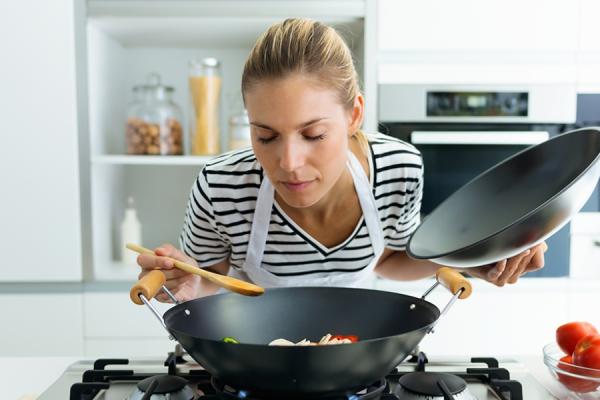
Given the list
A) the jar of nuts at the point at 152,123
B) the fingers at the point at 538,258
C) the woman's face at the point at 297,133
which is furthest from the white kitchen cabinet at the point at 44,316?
the fingers at the point at 538,258

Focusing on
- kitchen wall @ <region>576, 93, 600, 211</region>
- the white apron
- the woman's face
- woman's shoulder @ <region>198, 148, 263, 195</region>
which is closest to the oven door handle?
kitchen wall @ <region>576, 93, 600, 211</region>

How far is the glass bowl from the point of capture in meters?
0.72

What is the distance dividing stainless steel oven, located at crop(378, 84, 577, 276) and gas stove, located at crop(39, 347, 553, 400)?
1.11 metres

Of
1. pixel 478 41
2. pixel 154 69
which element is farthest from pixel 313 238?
pixel 154 69

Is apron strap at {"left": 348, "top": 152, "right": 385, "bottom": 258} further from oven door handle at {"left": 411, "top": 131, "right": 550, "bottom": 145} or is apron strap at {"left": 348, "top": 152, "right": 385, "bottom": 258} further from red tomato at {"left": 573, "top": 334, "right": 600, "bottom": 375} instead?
oven door handle at {"left": 411, "top": 131, "right": 550, "bottom": 145}

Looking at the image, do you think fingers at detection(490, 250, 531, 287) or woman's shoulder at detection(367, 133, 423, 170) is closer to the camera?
fingers at detection(490, 250, 531, 287)

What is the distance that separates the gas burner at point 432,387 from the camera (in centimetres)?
68

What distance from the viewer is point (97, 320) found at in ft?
6.25

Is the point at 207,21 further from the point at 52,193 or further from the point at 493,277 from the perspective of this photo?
the point at 493,277

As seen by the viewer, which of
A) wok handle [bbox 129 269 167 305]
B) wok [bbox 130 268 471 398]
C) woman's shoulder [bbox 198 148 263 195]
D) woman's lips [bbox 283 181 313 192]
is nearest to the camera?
wok [bbox 130 268 471 398]

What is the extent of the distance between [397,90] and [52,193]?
3.67ft

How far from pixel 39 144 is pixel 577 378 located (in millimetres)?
1661

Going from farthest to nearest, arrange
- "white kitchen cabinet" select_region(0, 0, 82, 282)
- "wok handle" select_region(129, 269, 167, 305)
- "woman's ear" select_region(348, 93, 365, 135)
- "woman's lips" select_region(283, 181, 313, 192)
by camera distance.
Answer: "white kitchen cabinet" select_region(0, 0, 82, 282) < "woman's ear" select_region(348, 93, 365, 135) < "woman's lips" select_region(283, 181, 313, 192) < "wok handle" select_region(129, 269, 167, 305)

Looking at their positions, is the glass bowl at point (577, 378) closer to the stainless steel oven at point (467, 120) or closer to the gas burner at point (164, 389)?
the gas burner at point (164, 389)
